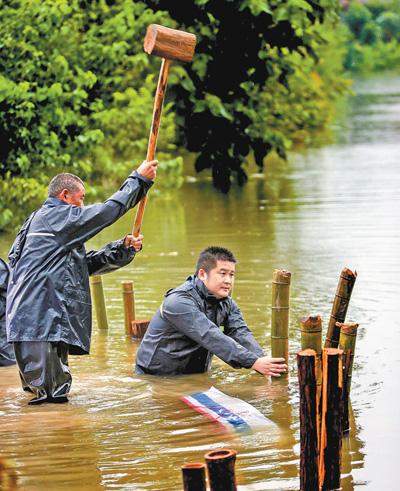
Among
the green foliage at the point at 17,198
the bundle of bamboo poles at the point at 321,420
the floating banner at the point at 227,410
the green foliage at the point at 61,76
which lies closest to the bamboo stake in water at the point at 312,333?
the floating banner at the point at 227,410

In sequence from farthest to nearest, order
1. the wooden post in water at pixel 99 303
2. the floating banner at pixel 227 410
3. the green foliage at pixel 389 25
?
1. the green foliage at pixel 389 25
2. the wooden post in water at pixel 99 303
3. the floating banner at pixel 227 410

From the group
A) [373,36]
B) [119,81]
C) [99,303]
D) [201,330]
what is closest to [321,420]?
[201,330]

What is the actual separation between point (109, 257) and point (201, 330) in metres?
0.82

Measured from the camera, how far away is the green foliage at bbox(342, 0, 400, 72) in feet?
289

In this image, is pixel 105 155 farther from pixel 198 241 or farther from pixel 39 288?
pixel 39 288

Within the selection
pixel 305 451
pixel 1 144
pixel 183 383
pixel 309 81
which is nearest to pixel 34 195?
pixel 1 144

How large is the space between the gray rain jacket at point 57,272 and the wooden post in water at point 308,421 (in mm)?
2514

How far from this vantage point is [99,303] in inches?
512

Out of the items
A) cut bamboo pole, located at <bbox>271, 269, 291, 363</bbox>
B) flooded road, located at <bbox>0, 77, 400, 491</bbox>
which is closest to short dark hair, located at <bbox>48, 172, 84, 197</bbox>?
flooded road, located at <bbox>0, 77, 400, 491</bbox>

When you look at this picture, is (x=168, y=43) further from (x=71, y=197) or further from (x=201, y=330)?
(x=201, y=330)

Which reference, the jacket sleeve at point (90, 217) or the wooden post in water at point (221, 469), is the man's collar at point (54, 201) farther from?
the wooden post in water at point (221, 469)

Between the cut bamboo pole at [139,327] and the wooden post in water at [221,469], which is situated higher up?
the cut bamboo pole at [139,327]

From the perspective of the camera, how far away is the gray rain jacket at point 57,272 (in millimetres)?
9906

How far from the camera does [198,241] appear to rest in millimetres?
18734
